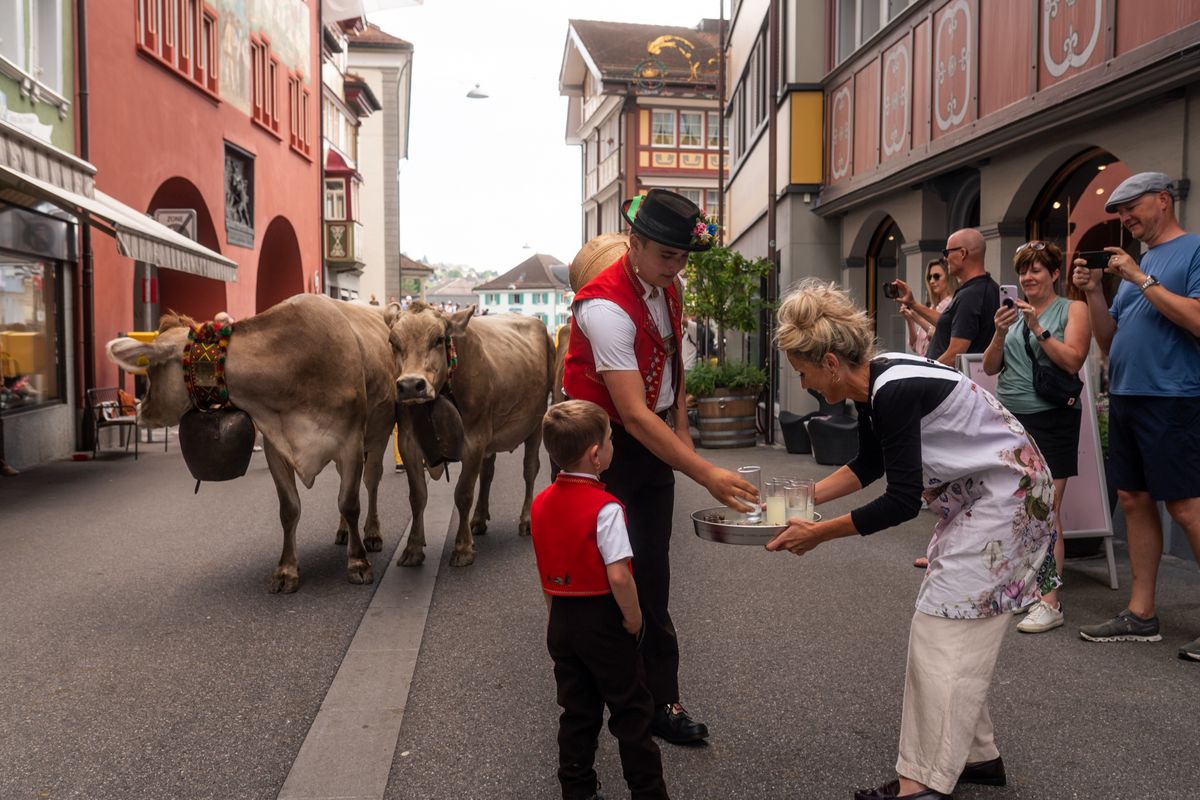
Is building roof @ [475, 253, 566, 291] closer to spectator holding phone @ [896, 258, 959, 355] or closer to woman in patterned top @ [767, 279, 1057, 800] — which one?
spectator holding phone @ [896, 258, 959, 355]

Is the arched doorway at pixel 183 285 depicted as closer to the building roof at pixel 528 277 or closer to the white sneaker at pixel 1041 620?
the white sneaker at pixel 1041 620

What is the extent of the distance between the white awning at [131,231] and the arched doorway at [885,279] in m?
8.71

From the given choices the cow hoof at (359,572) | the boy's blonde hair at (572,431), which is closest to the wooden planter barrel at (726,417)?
the cow hoof at (359,572)

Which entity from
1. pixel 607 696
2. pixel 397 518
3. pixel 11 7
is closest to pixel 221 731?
pixel 607 696

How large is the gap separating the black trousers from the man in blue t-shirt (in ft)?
7.71

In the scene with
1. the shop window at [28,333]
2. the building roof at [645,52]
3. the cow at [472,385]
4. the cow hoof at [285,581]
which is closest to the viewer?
the cow hoof at [285,581]

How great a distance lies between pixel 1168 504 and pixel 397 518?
5822mm

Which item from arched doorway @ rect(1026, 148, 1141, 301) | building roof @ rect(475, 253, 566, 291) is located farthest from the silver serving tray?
building roof @ rect(475, 253, 566, 291)

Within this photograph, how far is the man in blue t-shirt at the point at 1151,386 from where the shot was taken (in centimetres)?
493

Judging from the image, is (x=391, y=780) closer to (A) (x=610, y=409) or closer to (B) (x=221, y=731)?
(B) (x=221, y=731)

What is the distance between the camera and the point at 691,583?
648cm

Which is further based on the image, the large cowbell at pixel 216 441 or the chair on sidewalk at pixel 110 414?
the chair on sidewalk at pixel 110 414

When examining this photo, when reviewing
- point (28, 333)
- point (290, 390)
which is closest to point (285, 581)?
point (290, 390)

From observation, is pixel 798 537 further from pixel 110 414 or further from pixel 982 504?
pixel 110 414
